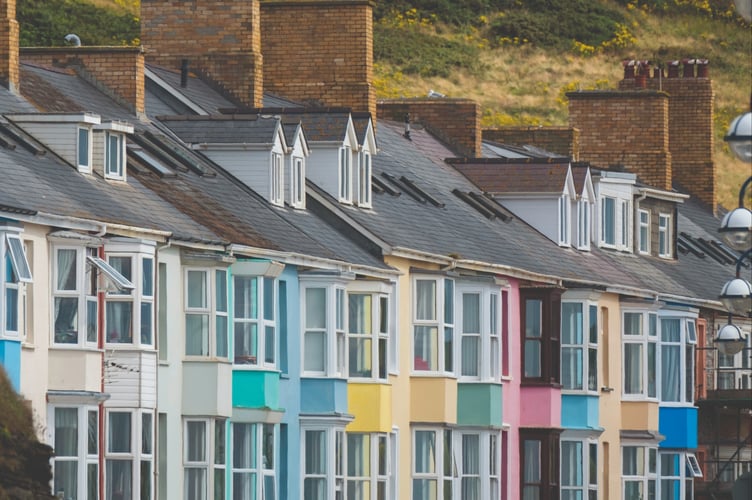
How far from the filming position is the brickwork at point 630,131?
78625mm

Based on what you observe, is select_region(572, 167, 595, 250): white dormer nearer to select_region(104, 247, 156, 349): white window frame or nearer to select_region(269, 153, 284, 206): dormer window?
select_region(269, 153, 284, 206): dormer window

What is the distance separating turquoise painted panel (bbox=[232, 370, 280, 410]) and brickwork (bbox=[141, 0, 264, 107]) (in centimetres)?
1285

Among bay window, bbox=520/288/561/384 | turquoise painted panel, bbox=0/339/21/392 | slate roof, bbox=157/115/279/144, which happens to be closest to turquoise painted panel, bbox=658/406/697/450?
bay window, bbox=520/288/561/384

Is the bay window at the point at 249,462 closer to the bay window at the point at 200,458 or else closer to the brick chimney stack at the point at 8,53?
the bay window at the point at 200,458

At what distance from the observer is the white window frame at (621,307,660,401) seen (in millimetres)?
67625

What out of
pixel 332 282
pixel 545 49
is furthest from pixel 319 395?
pixel 545 49

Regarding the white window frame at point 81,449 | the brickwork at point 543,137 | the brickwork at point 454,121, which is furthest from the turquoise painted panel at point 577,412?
the white window frame at point 81,449

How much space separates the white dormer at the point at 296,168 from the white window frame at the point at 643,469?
47.3 ft

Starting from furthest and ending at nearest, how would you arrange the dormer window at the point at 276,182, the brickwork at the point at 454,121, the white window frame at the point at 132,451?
the brickwork at the point at 454,121, the dormer window at the point at 276,182, the white window frame at the point at 132,451

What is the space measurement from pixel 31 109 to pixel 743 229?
57.1ft

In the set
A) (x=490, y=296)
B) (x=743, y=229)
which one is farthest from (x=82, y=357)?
(x=490, y=296)

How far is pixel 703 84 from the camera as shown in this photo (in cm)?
8475

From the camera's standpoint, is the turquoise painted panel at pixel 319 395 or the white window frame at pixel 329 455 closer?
the white window frame at pixel 329 455

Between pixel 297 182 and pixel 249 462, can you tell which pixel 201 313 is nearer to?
pixel 249 462
